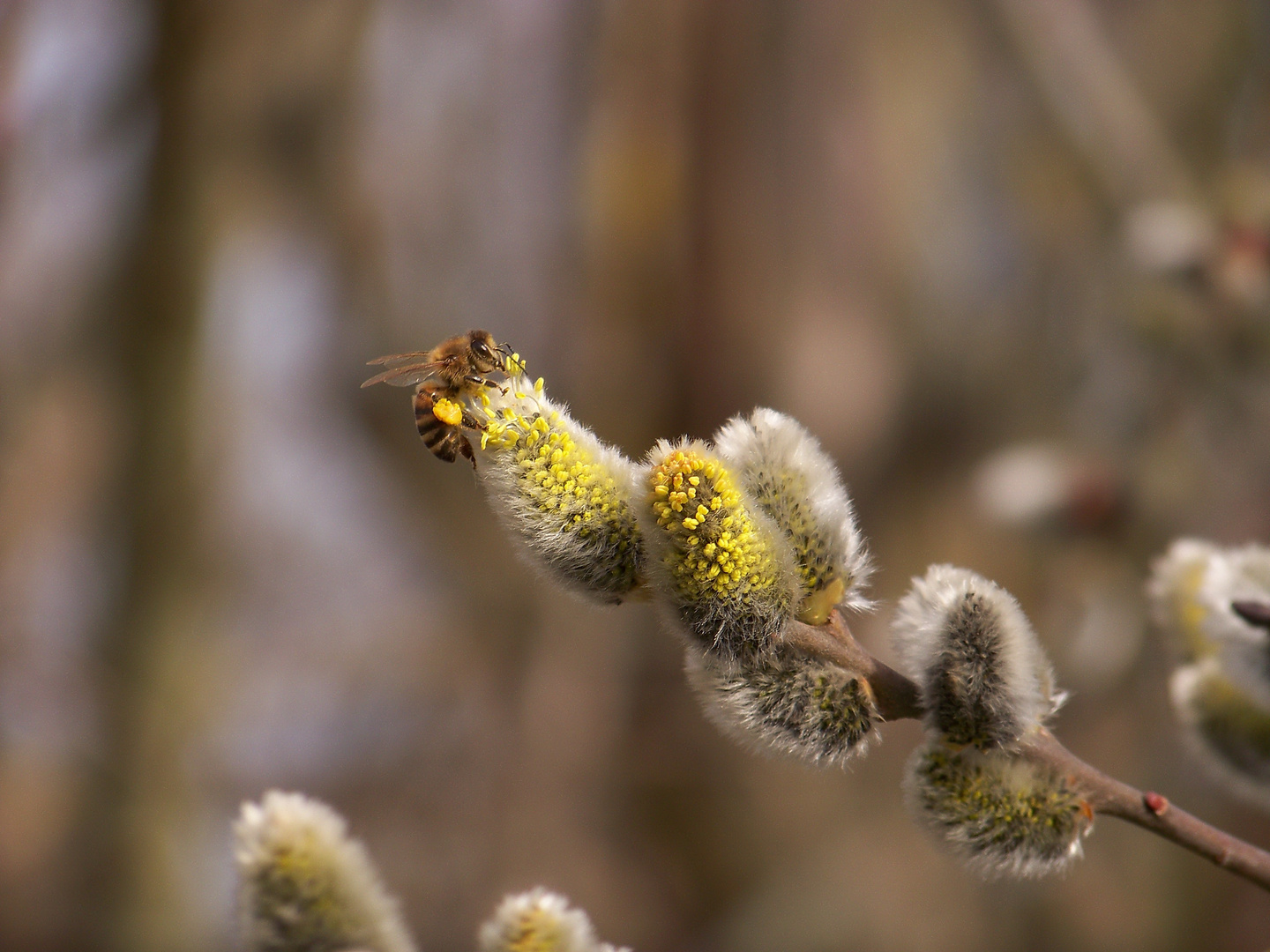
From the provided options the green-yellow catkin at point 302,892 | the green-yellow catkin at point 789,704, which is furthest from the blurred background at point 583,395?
the green-yellow catkin at point 302,892

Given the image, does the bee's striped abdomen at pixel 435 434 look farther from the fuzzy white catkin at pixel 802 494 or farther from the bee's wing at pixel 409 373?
the fuzzy white catkin at pixel 802 494

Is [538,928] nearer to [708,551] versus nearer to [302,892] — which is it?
[302,892]

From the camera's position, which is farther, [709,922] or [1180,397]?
[709,922]

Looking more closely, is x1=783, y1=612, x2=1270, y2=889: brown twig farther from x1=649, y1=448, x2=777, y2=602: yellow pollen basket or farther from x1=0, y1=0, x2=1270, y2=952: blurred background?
x1=0, y1=0, x2=1270, y2=952: blurred background

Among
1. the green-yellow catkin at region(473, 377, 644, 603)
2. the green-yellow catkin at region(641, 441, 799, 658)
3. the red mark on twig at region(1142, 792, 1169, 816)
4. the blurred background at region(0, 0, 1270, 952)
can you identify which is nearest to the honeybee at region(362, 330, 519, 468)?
the green-yellow catkin at region(473, 377, 644, 603)

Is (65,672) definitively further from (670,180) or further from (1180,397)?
(1180,397)

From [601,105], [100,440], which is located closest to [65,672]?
[100,440]
